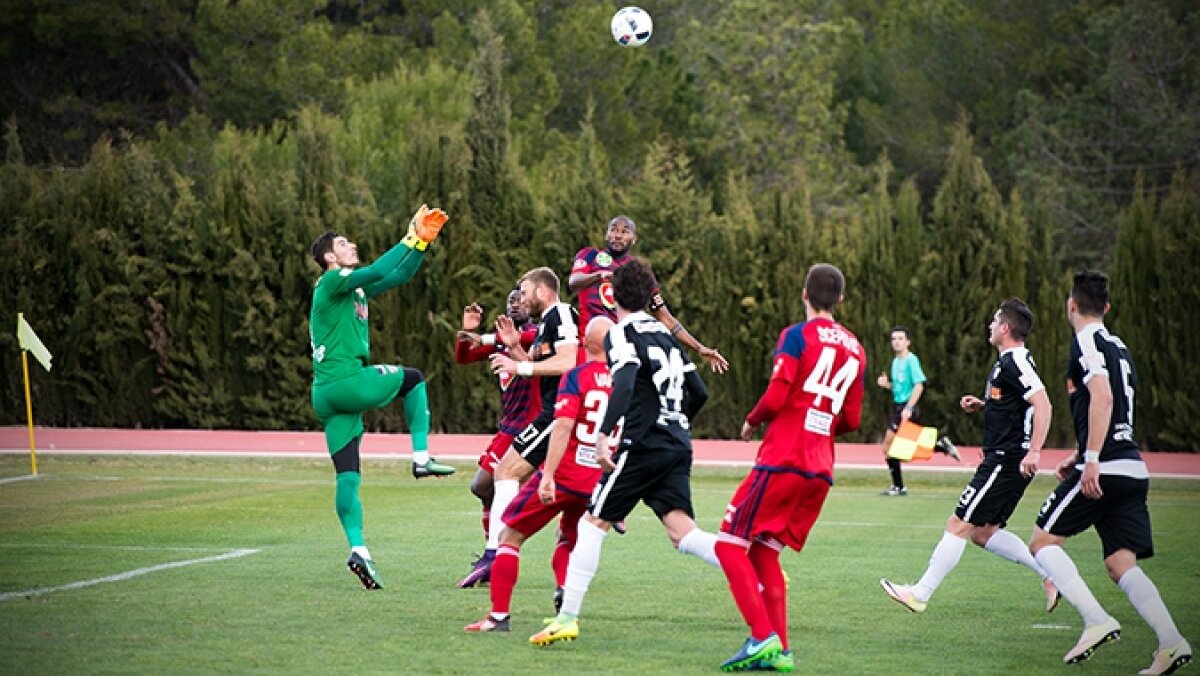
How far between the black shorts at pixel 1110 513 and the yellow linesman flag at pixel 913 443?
10013 millimetres

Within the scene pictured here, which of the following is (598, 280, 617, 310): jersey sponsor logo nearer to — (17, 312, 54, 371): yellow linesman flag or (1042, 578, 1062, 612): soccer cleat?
(1042, 578, 1062, 612): soccer cleat

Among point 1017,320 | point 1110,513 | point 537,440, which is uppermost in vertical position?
point 1017,320

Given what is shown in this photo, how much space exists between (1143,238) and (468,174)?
38.3 feet

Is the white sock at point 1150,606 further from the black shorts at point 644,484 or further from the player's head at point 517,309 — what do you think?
the player's head at point 517,309

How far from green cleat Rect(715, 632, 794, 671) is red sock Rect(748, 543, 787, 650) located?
13 centimetres

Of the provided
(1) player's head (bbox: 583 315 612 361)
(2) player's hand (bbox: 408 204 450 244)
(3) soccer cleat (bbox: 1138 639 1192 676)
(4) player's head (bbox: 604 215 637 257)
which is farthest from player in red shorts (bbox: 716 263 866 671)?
(4) player's head (bbox: 604 215 637 257)

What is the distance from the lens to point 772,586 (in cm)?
830

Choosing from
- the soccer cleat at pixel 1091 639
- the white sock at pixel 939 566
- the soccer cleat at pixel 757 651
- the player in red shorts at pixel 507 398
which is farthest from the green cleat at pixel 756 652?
the player in red shorts at pixel 507 398

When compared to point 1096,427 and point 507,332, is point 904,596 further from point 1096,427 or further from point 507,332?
point 507,332

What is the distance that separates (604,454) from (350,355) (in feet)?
11.2

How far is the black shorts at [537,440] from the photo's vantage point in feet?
35.6

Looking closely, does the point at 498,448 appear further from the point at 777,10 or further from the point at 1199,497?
→ the point at 777,10

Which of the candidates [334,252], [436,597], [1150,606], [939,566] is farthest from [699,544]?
[334,252]

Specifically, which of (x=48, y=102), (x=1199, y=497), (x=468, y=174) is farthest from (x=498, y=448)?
(x=48, y=102)
